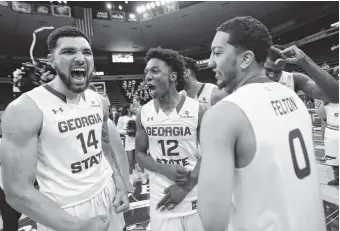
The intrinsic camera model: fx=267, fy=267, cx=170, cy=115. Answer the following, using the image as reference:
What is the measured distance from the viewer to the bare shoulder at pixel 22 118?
142 cm

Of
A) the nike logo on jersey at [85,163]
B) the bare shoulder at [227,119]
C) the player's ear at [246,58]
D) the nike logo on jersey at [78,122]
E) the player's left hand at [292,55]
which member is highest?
the player's left hand at [292,55]

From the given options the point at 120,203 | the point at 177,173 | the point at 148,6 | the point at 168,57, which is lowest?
the point at 120,203

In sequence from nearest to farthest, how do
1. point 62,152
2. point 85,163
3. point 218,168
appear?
point 218,168 → point 62,152 → point 85,163

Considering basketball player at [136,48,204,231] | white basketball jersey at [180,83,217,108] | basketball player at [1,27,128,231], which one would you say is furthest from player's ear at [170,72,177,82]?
white basketball jersey at [180,83,217,108]

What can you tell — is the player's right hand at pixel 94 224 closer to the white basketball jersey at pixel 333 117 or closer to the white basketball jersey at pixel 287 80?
the white basketball jersey at pixel 287 80

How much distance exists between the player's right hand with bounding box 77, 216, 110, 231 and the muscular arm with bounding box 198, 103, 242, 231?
630 millimetres

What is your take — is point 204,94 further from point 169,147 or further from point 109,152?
point 109,152

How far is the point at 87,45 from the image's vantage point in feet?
6.15

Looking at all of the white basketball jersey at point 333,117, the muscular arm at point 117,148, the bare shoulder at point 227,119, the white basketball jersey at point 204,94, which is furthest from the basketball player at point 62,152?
the white basketball jersey at point 333,117

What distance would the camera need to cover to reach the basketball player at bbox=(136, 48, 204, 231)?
2270mm

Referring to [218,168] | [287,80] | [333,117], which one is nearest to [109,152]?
[218,168]

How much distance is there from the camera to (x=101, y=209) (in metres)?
1.79

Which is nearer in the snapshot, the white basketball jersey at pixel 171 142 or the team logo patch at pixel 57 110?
the team logo patch at pixel 57 110

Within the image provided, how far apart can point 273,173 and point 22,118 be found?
1309 millimetres
